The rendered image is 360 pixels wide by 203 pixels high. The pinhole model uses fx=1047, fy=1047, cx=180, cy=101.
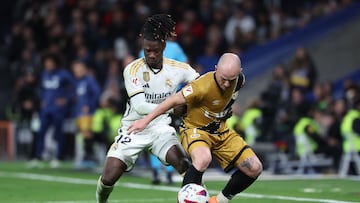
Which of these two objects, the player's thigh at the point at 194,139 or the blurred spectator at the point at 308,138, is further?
A: the blurred spectator at the point at 308,138

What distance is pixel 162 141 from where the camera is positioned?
1172 cm

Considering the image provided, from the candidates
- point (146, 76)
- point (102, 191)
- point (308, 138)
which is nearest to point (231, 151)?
point (146, 76)

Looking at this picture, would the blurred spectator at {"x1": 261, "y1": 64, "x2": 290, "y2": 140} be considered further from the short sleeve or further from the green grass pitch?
the short sleeve

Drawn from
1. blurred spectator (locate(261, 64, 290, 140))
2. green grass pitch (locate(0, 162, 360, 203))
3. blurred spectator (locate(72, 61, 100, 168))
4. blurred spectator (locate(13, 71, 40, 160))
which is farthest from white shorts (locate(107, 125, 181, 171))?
blurred spectator (locate(13, 71, 40, 160))

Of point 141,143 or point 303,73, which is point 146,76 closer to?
point 141,143

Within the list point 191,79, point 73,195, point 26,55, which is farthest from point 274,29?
point 191,79

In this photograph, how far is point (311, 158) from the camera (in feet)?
66.0

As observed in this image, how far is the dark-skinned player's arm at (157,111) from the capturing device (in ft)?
35.3

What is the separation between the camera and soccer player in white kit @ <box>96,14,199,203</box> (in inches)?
451

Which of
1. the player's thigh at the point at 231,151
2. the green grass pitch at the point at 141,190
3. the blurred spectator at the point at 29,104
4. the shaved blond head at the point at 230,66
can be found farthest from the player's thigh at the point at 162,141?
the blurred spectator at the point at 29,104

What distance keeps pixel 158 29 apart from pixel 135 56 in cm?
1484

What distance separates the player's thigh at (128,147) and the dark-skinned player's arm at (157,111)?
2.53 feet

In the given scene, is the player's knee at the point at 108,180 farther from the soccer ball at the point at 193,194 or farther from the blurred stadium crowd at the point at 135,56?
the blurred stadium crowd at the point at 135,56

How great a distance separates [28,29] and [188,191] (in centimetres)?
1862
